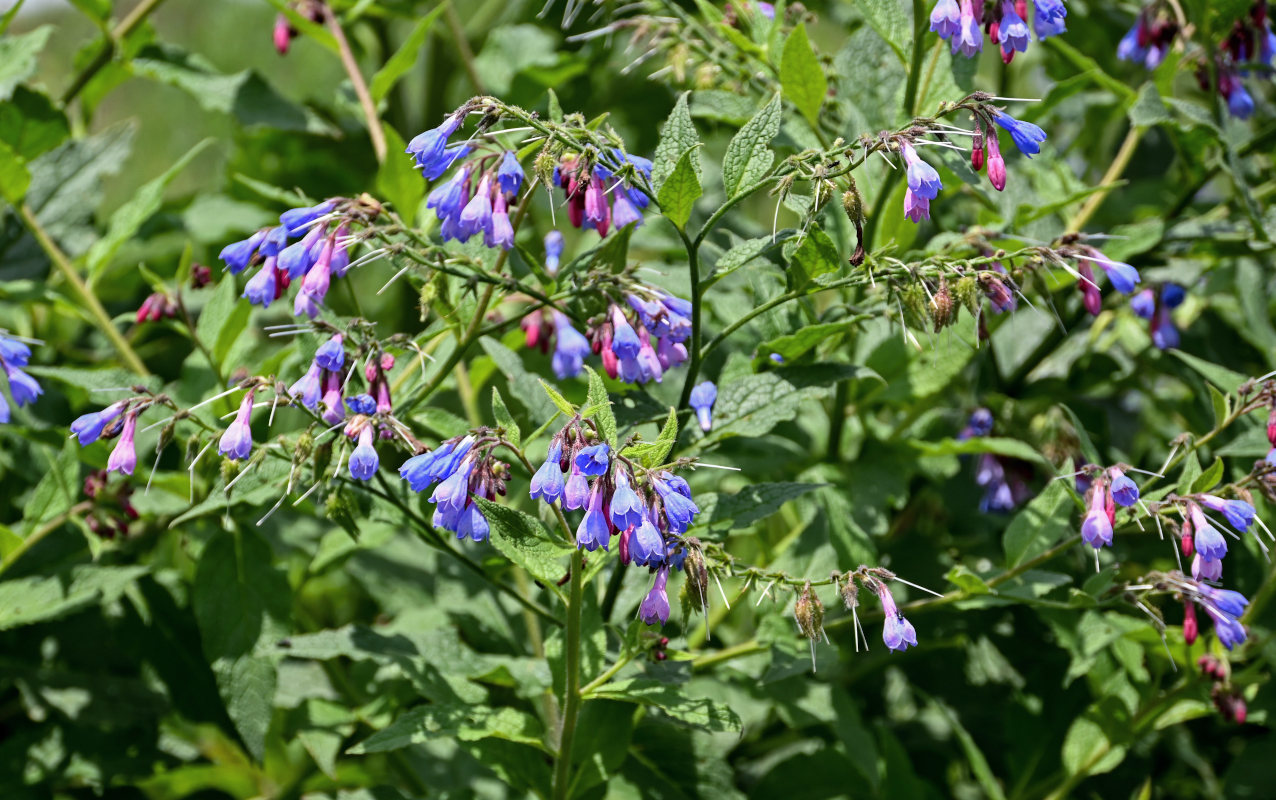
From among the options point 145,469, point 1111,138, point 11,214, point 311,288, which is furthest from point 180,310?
point 1111,138

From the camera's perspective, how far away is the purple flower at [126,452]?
65.9 inches

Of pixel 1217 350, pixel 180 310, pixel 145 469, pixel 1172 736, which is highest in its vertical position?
pixel 180 310

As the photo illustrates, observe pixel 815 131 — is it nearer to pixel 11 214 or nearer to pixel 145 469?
pixel 145 469

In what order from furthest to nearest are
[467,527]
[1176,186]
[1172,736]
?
1. [1176,186]
2. [1172,736]
3. [467,527]

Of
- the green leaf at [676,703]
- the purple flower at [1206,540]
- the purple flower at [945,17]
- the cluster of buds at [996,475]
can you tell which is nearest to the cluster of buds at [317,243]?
the green leaf at [676,703]

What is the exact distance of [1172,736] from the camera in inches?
106

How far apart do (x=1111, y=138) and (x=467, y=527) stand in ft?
9.71

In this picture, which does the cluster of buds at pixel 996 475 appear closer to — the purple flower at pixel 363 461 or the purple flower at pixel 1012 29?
the purple flower at pixel 1012 29

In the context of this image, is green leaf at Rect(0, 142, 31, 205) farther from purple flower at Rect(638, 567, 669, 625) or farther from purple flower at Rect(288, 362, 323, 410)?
purple flower at Rect(638, 567, 669, 625)

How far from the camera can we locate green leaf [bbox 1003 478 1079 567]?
1.92 metres

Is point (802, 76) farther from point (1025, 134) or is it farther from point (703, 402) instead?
point (703, 402)

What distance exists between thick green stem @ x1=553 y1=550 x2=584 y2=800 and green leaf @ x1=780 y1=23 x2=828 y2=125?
2.92 ft

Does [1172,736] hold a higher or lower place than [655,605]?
lower

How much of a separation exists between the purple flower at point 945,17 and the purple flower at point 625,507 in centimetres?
81
